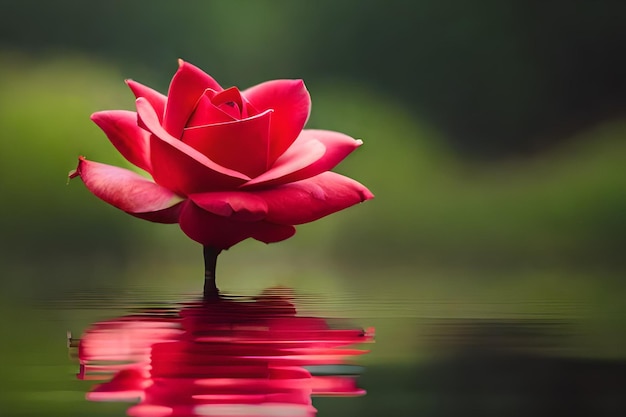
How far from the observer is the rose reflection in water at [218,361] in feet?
0.58

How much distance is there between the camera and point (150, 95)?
1.55 ft

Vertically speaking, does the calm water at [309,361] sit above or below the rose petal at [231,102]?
below

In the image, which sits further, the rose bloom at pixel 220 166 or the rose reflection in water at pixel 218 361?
the rose bloom at pixel 220 166

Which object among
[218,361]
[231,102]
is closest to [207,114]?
[231,102]

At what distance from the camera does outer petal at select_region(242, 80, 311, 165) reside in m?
0.47

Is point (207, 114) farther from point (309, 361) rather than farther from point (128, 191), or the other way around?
point (309, 361)

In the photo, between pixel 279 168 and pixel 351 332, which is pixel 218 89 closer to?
pixel 279 168

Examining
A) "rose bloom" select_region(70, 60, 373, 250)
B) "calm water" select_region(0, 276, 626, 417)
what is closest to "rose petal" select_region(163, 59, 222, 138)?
"rose bloom" select_region(70, 60, 373, 250)

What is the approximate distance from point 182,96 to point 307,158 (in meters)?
0.09

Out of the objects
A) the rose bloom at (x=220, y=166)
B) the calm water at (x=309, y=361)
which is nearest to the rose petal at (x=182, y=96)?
the rose bloom at (x=220, y=166)

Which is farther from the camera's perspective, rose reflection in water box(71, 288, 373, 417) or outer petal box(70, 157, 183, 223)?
outer petal box(70, 157, 183, 223)

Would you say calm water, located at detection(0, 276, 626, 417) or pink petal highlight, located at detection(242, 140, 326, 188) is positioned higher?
pink petal highlight, located at detection(242, 140, 326, 188)

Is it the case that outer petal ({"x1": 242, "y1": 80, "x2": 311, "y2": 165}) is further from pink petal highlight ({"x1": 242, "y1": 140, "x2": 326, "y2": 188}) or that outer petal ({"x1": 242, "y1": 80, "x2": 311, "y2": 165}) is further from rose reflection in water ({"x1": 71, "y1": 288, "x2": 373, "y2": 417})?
rose reflection in water ({"x1": 71, "y1": 288, "x2": 373, "y2": 417})

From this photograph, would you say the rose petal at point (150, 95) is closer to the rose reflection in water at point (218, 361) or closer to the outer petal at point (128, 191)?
the outer petal at point (128, 191)
